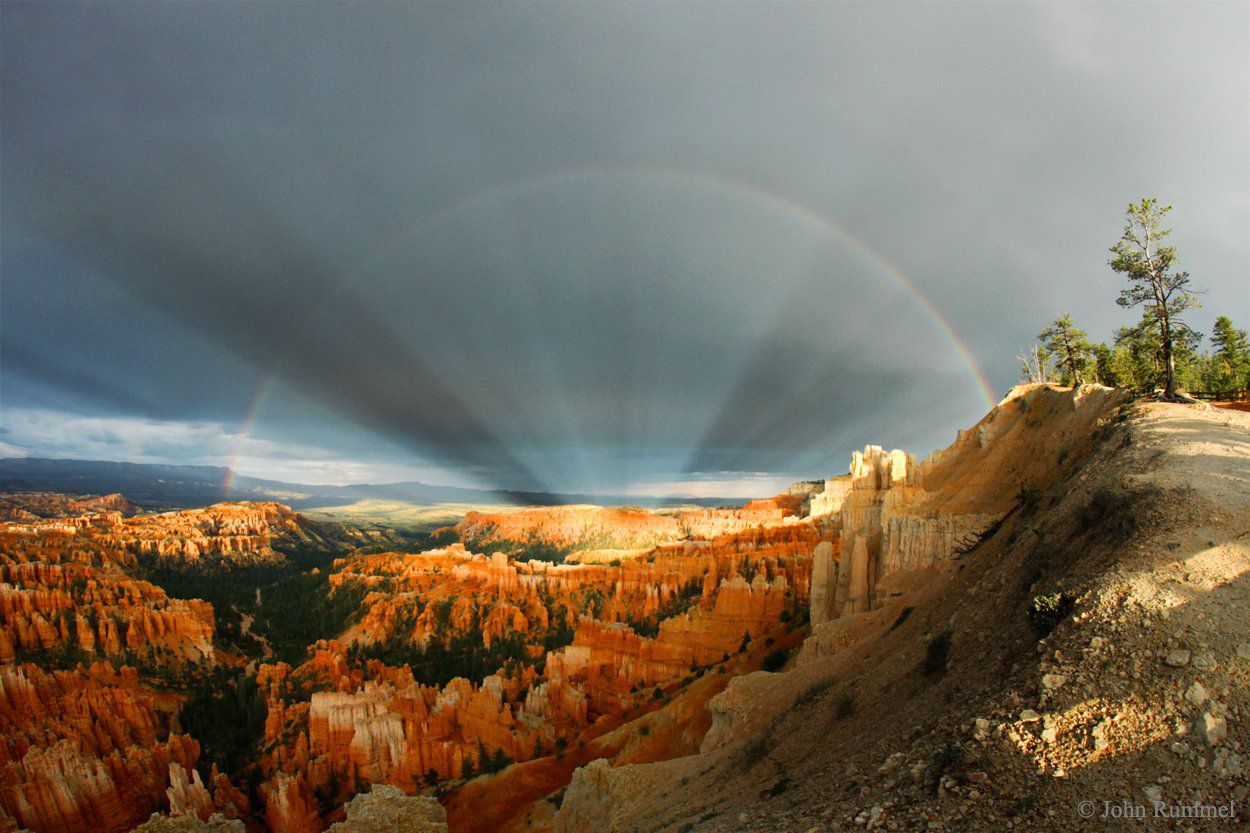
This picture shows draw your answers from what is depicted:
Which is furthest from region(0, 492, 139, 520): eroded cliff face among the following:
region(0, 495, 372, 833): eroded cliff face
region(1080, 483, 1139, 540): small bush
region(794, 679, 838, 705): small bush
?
region(1080, 483, 1139, 540): small bush

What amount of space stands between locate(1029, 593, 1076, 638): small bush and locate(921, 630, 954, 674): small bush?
2038 mm

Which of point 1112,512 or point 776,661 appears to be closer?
point 1112,512

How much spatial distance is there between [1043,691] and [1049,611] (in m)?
1.83

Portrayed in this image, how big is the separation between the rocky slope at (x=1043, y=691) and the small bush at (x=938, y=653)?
7 cm

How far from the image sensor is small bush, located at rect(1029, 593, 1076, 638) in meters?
8.00

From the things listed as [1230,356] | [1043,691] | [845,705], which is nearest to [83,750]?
[845,705]

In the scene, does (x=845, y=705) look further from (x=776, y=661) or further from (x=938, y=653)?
(x=776, y=661)

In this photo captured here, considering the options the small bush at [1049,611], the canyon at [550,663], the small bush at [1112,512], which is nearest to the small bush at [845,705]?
the canyon at [550,663]

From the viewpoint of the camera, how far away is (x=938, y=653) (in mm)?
10391

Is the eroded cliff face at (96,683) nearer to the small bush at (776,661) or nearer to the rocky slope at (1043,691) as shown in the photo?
the small bush at (776,661)

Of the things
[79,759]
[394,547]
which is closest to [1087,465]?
[79,759]

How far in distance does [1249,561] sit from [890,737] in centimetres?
555

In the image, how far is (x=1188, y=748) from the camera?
5.40m

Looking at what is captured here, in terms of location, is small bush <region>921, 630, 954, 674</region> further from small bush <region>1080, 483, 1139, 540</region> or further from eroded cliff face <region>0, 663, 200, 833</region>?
eroded cliff face <region>0, 663, 200, 833</region>
